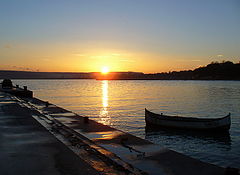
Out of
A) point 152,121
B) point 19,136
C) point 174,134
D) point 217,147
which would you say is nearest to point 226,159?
point 217,147

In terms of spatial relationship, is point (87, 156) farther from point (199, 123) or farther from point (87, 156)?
point (199, 123)

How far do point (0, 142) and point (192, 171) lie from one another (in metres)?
9.70

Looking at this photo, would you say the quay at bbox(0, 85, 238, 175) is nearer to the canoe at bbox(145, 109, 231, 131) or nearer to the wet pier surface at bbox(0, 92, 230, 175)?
the wet pier surface at bbox(0, 92, 230, 175)

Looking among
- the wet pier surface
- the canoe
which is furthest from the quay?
the canoe

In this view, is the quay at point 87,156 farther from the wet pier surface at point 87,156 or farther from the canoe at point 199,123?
the canoe at point 199,123

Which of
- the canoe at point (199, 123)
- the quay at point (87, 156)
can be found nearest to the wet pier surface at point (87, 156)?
the quay at point (87, 156)

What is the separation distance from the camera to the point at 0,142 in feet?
40.5

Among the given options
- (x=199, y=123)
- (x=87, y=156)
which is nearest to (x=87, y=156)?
(x=87, y=156)

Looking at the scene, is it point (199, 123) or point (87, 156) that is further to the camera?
point (199, 123)

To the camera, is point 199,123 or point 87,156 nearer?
point 87,156

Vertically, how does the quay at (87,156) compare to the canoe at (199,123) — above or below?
above

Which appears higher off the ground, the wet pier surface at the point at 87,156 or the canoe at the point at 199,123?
the wet pier surface at the point at 87,156

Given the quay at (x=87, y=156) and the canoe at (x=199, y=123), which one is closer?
the quay at (x=87, y=156)

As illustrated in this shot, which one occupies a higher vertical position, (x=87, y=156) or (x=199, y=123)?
(x=87, y=156)
